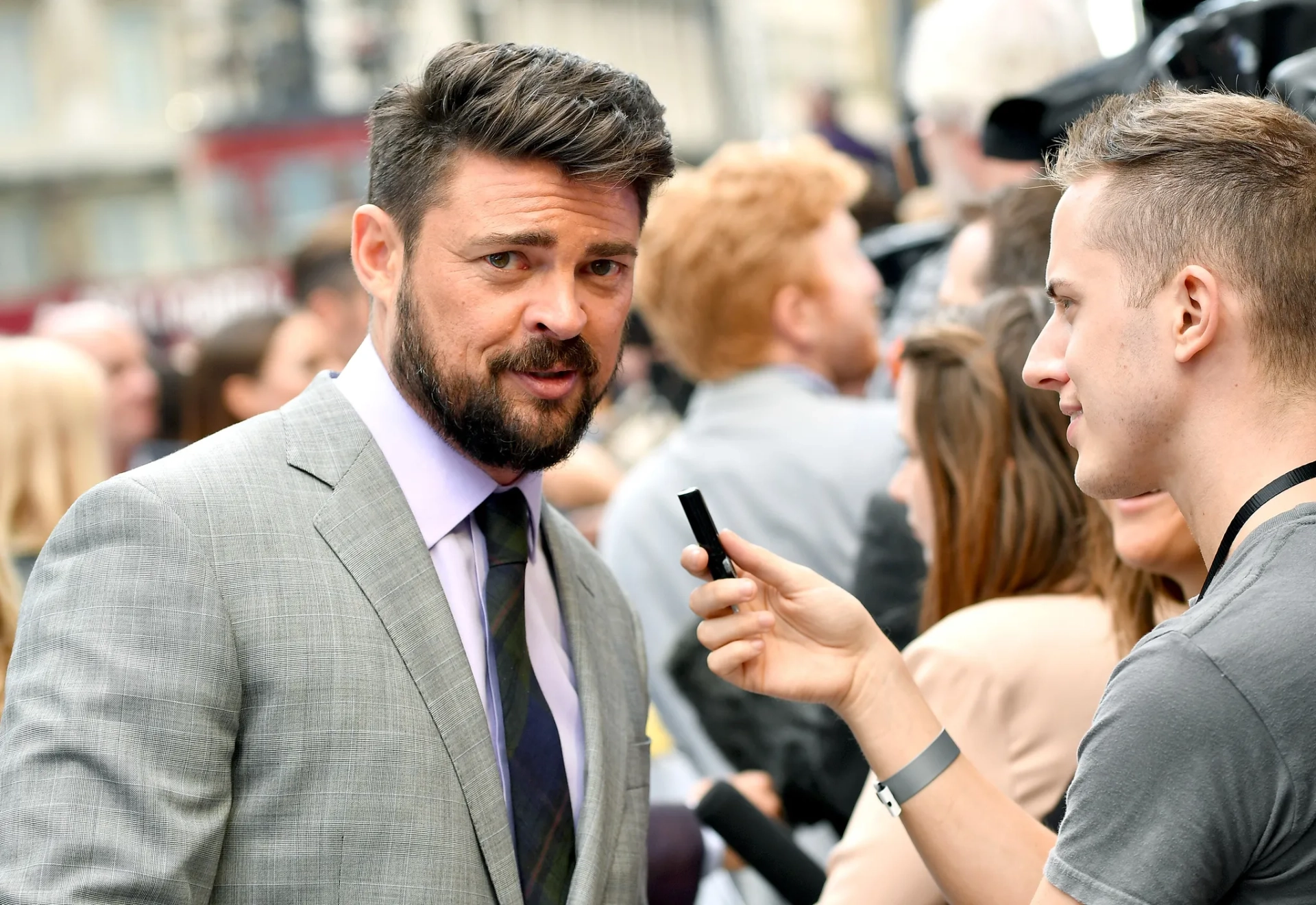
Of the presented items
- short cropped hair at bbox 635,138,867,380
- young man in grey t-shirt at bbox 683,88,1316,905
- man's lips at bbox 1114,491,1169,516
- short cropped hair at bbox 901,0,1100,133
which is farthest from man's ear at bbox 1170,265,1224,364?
short cropped hair at bbox 901,0,1100,133

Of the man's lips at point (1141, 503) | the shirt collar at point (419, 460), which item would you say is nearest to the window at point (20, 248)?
the shirt collar at point (419, 460)

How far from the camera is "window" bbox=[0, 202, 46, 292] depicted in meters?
34.7

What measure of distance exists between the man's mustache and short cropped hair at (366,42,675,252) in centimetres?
23

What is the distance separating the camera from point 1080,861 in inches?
64.1

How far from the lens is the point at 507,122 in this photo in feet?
6.98

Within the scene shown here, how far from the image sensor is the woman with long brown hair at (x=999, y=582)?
2439mm

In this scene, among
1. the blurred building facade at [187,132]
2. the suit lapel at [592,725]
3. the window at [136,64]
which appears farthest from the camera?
the window at [136,64]

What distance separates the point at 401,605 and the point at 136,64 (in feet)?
139

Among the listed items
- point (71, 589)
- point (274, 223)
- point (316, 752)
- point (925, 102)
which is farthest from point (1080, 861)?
point (274, 223)

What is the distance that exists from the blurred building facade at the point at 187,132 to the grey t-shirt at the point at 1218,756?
27.0m

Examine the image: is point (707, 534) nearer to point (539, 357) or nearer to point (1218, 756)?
point (539, 357)

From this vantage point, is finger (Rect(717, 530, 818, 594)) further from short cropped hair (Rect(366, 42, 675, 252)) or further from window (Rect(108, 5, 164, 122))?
window (Rect(108, 5, 164, 122))

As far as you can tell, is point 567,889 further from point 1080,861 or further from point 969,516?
point 969,516

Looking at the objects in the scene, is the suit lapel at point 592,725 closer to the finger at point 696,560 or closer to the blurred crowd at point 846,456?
the finger at point 696,560
